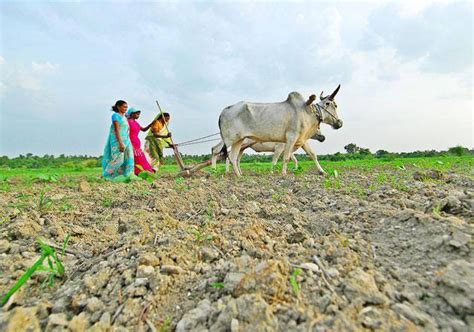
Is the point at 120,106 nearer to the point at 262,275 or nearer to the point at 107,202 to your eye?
the point at 107,202

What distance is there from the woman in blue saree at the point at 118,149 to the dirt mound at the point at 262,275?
15.6 ft

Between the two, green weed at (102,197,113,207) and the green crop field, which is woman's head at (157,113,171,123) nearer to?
the green crop field

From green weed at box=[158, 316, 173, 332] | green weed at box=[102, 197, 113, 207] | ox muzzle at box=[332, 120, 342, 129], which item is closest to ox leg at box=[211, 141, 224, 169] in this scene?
ox muzzle at box=[332, 120, 342, 129]

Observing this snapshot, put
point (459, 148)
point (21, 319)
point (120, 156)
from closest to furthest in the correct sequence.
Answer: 1. point (21, 319)
2. point (120, 156)
3. point (459, 148)

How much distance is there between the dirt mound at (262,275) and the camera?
1168mm

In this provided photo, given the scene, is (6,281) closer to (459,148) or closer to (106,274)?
(106,274)

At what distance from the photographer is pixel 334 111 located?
8.02 meters

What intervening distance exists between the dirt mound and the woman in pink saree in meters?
5.65

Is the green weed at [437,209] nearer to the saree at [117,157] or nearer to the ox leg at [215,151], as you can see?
the saree at [117,157]

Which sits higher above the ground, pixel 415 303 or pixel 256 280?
pixel 256 280

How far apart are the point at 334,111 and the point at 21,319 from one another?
7833 millimetres

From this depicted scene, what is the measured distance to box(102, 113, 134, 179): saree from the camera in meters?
7.29

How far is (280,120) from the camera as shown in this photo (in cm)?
746

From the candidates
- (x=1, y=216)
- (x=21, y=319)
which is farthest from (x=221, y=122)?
(x=21, y=319)
